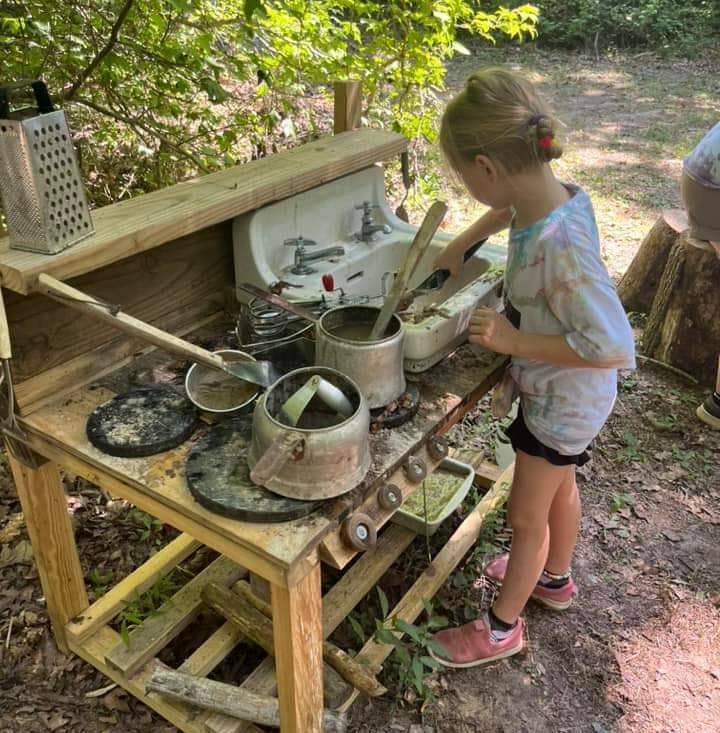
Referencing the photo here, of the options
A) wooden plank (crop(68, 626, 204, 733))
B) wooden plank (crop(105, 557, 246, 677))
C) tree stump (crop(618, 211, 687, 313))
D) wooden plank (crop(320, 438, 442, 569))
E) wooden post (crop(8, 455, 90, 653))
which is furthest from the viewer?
tree stump (crop(618, 211, 687, 313))

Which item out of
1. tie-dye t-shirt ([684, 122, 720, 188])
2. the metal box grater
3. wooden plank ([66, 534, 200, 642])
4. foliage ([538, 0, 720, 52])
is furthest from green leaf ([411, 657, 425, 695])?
foliage ([538, 0, 720, 52])

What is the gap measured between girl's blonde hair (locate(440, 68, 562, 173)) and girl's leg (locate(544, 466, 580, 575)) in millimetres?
948

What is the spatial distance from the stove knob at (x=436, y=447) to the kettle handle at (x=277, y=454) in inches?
17.2

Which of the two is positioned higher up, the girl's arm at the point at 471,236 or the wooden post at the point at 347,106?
the wooden post at the point at 347,106

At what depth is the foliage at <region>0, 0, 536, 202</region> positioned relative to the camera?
9.66 feet

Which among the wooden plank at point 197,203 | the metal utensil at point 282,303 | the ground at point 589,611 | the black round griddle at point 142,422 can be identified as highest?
the wooden plank at point 197,203

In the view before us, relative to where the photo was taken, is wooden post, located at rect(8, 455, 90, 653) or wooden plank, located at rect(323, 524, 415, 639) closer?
wooden post, located at rect(8, 455, 90, 653)

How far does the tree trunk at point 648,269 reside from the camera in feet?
12.9

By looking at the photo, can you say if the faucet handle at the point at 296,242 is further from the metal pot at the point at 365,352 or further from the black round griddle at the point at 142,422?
the black round griddle at the point at 142,422

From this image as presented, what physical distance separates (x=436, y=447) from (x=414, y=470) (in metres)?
0.09

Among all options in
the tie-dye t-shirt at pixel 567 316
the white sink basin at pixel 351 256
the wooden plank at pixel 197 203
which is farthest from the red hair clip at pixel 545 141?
the wooden plank at pixel 197 203

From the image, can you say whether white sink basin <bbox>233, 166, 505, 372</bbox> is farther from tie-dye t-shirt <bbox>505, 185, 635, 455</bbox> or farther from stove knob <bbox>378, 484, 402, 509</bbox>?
stove knob <bbox>378, 484, 402, 509</bbox>

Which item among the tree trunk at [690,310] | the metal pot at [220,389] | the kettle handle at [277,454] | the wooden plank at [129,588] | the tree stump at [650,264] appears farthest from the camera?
the tree stump at [650,264]

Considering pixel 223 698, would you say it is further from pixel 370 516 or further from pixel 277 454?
pixel 277 454
